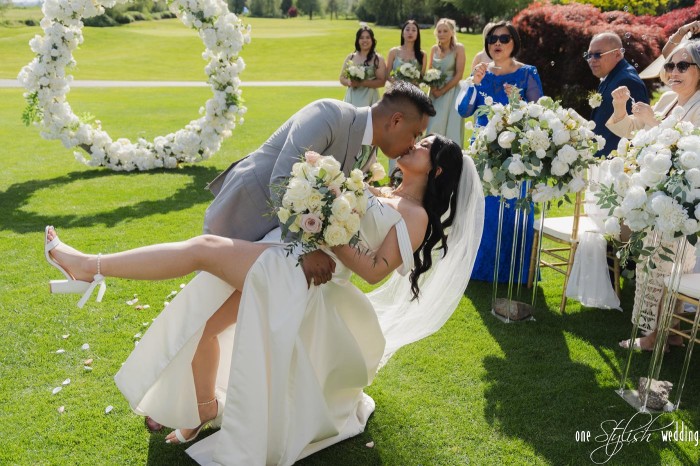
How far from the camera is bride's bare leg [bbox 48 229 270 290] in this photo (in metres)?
3.54

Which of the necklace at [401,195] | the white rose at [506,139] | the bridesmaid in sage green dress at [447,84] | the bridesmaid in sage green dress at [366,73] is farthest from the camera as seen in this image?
the bridesmaid in sage green dress at [366,73]

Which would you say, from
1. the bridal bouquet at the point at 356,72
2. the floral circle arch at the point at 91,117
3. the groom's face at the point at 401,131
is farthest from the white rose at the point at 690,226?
the floral circle arch at the point at 91,117

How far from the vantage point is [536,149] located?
4664 mm

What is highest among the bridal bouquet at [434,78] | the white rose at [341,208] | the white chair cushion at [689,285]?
the bridal bouquet at [434,78]

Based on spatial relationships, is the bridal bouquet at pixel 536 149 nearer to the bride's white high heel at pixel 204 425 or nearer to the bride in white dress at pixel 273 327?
the bride in white dress at pixel 273 327

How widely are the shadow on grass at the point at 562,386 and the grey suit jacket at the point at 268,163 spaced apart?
198 cm

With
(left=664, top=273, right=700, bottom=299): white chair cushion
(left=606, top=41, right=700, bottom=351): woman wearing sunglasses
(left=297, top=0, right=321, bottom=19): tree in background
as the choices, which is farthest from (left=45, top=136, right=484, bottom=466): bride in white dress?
(left=297, top=0, right=321, bottom=19): tree in background

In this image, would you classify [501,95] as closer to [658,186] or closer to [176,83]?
[658,186]

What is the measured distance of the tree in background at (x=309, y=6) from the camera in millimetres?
92812

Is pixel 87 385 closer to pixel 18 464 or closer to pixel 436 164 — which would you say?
pixel 18 464

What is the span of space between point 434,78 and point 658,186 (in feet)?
18.3

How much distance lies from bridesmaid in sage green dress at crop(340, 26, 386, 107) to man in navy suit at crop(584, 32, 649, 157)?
→ 4182 millimetres

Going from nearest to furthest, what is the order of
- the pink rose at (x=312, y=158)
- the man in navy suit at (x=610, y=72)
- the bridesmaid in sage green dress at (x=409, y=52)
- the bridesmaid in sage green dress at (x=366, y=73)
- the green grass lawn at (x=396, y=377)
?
the pink rose at (x=312, y=158), the green grass lawn at (x=396, y=377), the man in navy suit at (x=610, y=72), the bridesmaid in sage green dress at (x=409, y=52), the bridesmaid in sage green dress at (x=366, y=73)

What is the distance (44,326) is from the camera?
520cm
